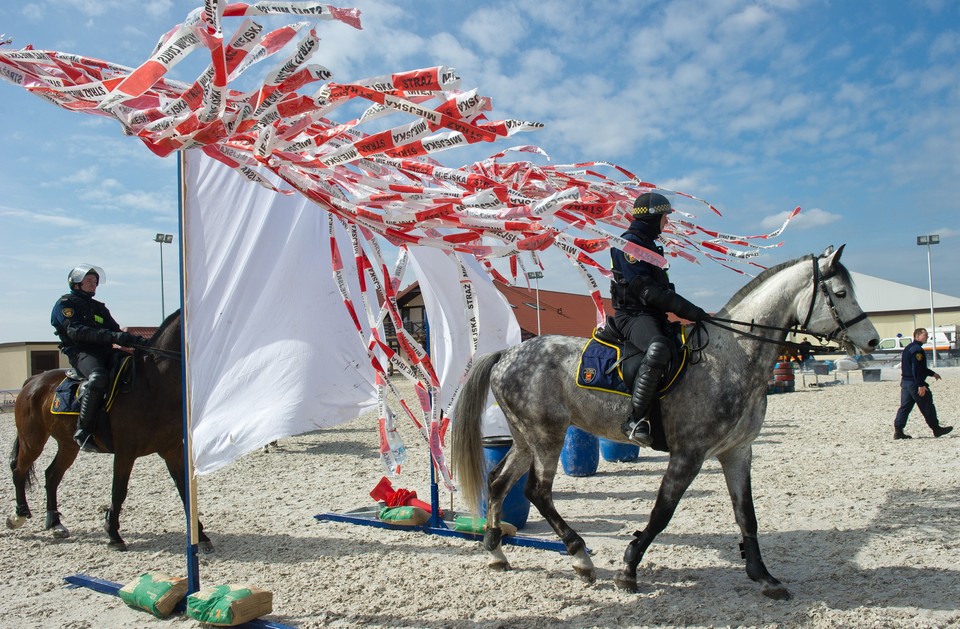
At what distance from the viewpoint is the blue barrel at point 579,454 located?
8.70 metres

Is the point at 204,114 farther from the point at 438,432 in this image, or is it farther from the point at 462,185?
the point at 438,432

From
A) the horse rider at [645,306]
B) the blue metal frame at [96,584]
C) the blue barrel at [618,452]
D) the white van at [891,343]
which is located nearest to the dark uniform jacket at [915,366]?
the white van at [891,343]

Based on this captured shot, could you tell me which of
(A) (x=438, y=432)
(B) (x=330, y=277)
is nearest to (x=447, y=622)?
(A) (x=438, y=432)

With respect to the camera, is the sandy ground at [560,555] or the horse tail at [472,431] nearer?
the sandy ground at [560,555]

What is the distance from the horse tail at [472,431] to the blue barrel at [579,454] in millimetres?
3357

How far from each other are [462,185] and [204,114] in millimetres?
1740

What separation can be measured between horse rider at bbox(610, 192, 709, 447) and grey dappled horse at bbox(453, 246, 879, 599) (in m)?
0.21

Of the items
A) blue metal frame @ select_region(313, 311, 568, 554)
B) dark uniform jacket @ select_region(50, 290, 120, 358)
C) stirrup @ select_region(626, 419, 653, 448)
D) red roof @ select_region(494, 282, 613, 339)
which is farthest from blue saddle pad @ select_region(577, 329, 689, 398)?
red roof @ select_region(494, 282, 613, 339)

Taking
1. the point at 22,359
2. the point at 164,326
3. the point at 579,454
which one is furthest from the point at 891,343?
the point at 22,359

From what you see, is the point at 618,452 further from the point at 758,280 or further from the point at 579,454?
the point at 758,280

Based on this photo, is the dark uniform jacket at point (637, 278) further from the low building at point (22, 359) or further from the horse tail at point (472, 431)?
the low building at point (22, 359)

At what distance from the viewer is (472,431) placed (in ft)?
18.1

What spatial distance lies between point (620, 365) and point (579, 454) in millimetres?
4293

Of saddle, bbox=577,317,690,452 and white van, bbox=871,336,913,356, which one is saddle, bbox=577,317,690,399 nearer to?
saddle, bbox=577,317,690,452
